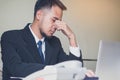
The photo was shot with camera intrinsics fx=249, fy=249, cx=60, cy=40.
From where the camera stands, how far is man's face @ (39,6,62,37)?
1662 millimetres

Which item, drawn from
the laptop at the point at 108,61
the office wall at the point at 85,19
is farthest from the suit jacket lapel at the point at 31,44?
the office wall at the point at 85,19

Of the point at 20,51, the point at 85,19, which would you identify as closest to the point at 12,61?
the point at 20,51

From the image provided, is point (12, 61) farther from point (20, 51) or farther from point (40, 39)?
point (40, 39)

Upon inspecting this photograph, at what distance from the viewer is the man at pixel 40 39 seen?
1481mm

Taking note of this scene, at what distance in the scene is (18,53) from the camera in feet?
4.79

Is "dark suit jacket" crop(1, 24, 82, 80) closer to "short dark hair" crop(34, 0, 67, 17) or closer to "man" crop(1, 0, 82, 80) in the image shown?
"man" crop(1, 0, 82, 80)

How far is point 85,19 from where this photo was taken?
3.18m

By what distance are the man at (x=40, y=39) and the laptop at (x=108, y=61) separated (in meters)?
0.33

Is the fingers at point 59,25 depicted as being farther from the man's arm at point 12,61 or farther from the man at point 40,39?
the man's arm at point 12,61

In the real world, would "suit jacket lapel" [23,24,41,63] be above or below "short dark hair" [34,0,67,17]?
below

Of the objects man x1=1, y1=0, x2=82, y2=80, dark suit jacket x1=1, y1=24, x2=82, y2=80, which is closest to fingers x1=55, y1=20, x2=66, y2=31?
man x1=1, y1=0, x2=82, y2=80

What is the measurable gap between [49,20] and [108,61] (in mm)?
490

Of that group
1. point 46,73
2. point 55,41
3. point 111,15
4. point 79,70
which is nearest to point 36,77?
point 46,73

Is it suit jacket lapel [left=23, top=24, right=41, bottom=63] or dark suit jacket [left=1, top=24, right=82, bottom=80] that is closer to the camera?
dark suit jacket [left=1, top=24, right=82, bottom=80]
